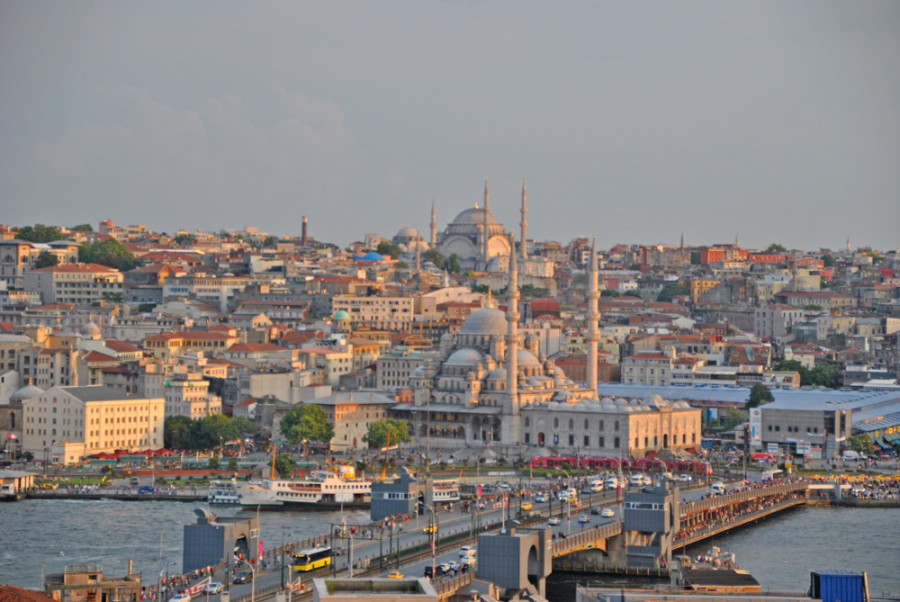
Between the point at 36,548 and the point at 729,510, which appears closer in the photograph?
the point at 36,548

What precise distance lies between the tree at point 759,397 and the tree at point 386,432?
932cm

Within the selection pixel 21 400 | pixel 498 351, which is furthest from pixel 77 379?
pixel 498 351

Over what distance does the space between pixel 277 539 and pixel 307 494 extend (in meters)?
5.35

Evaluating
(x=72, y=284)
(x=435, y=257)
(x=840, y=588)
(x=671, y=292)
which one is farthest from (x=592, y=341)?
(x=435, y=257)

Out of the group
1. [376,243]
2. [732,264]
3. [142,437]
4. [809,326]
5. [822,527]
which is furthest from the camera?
[376,243]

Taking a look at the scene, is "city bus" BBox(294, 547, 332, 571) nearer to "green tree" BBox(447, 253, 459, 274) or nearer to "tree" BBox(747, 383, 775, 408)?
"tree" BBox(747, 383, 775, 408)

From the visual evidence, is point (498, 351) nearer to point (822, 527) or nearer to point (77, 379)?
point (77, 379)

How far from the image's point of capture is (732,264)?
96000 millimetres

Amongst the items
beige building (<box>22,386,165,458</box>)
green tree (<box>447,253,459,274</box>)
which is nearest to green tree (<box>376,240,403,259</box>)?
green tree (<box>447,253,459,274</box>)

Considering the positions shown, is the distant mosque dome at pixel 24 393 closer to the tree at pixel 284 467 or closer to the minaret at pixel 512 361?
the tree at pixel 284 467

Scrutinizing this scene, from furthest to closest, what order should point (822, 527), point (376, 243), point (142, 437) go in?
point (376, 243)
point (142, 437)
point (822, 527)

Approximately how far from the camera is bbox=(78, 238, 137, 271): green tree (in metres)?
79.1

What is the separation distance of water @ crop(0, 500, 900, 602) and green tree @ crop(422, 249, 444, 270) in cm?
4950

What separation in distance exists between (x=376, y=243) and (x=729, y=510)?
220 ft
